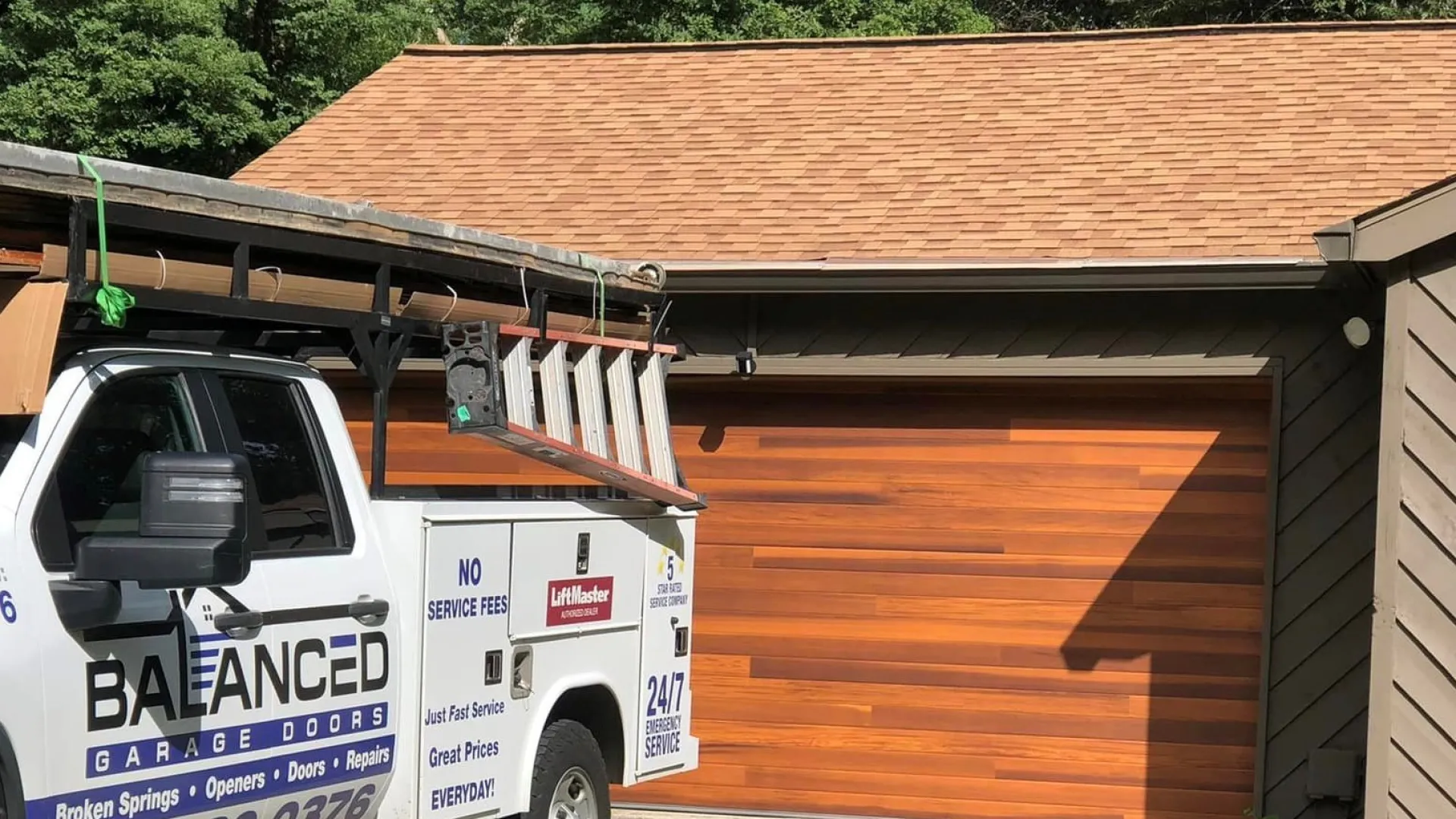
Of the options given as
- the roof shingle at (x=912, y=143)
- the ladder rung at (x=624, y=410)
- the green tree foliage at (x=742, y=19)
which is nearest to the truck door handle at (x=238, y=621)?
the ladder rung at (x=624, y=410)

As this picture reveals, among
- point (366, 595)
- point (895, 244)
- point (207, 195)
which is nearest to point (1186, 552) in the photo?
point (895, 244)

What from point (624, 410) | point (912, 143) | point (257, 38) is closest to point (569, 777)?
point (624, 410)

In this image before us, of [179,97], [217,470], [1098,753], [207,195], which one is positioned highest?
[179,97]

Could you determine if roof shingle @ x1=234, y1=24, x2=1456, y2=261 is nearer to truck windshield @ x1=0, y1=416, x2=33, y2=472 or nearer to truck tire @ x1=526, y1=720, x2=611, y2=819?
truck tire @ x1=526, y1=720, x2=611, y2=819

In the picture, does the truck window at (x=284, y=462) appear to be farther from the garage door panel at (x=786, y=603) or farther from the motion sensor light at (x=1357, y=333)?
the motion sensor light at (x=1357, y=333)

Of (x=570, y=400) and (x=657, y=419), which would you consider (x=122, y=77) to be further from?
(x=570, y=400)

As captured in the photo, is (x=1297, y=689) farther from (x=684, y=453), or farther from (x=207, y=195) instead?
(x=207, y=195)

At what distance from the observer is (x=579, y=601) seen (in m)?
6.50

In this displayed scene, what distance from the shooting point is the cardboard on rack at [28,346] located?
162 inches

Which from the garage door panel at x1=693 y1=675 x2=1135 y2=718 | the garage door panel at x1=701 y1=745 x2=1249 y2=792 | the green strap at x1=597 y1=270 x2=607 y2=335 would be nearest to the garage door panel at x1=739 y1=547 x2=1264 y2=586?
the garage door panel at x1=693 y1=675 x2=1135 y2=718

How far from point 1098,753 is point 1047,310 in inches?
95.3

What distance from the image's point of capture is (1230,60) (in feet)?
40.3

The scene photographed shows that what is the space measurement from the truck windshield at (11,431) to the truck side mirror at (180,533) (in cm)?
31

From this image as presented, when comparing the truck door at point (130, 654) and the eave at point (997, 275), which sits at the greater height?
the eave at point (997, 275)
